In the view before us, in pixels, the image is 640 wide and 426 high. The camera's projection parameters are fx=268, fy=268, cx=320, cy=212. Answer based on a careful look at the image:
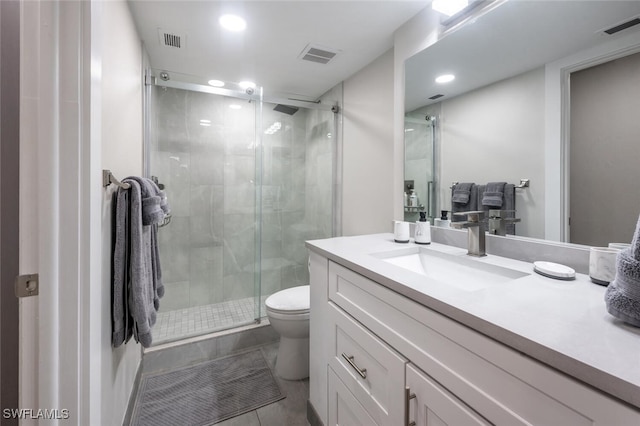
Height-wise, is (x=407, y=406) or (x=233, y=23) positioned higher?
(x=233, y=23)

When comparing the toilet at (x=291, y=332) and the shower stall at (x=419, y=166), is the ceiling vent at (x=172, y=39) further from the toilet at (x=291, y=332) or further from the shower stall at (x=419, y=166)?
the toilet at (x=291, y=332)

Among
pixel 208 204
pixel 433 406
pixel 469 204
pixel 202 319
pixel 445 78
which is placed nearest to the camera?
pixel 433 406

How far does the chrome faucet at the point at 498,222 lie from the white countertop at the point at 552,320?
247 mm

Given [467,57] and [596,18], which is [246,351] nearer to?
[467,57]

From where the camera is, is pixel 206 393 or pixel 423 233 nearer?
pixel 423 233

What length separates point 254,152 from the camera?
274 cm

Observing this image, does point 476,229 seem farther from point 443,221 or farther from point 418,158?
point 418,158

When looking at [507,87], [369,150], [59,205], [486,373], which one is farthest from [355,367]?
[369,150]

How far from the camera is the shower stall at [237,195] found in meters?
2.49

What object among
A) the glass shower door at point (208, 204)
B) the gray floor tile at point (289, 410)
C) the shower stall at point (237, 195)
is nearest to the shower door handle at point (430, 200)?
the shower stall at point (237, 195)

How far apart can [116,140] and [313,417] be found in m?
1.63

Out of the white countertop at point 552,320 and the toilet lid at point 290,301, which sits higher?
the white countertop at point 552,320

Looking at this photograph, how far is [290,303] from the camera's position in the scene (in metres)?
1.77

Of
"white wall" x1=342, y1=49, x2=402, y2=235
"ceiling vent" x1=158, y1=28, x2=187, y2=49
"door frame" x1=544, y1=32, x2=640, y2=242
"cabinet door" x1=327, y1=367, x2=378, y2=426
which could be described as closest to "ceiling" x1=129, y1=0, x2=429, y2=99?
"ceiling vent" x1=158, y1=28, x2=187, y2=49
